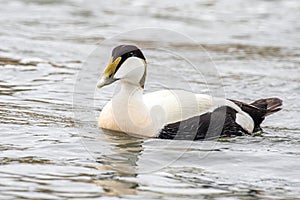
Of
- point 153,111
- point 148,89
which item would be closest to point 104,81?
point 153,111

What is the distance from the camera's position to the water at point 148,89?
6762mm

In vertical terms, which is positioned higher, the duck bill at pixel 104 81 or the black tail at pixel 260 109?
the duck bill at pixel 104 81

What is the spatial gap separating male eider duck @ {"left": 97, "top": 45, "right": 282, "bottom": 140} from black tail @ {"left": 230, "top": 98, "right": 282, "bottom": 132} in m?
0.42

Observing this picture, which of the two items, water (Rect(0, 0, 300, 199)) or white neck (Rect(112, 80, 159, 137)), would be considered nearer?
water (Rect(0, 0, 300, 199))

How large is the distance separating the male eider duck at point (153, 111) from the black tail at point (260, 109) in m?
0.42

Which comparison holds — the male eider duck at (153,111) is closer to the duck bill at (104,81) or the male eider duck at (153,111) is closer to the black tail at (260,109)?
the duck bill at (104,81)

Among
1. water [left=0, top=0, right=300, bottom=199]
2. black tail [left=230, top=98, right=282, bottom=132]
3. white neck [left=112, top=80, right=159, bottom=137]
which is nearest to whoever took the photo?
water [left=0, top=0, right=300, bottom=199]

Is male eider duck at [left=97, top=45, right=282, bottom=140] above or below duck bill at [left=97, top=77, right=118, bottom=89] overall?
below

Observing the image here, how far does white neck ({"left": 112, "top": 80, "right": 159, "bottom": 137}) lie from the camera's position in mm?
8258

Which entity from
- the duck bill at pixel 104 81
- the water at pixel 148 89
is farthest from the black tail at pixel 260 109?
the duck bill at pixel 104 81

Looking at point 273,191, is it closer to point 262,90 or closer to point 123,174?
point 123,174

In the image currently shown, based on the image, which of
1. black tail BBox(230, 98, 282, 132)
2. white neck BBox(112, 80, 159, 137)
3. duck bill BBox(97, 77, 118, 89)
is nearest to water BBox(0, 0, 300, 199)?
white neck BBox(112, 80, 159, 137)

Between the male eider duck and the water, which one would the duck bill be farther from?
the water

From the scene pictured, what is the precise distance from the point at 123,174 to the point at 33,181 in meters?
0.84
